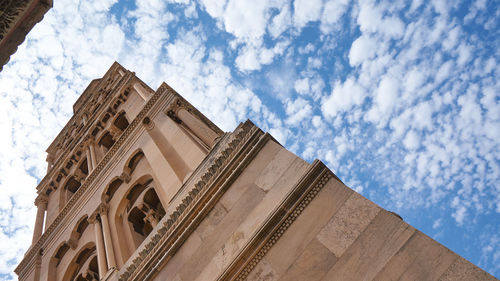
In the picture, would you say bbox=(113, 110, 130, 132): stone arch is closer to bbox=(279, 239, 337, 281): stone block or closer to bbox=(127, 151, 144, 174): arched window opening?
bbox=(127, 151, 144, 174): arched window opening

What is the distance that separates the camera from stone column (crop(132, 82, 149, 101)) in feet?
71.8

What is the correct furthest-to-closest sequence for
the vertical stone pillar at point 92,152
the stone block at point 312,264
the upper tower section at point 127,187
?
the vertical stone pillar at point 92,152 < the upper tower section at point 127,187 < the stone block at point 312,264

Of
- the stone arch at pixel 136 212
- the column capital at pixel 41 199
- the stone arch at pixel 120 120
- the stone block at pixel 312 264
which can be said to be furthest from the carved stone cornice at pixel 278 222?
the column capital at pixel 41 199

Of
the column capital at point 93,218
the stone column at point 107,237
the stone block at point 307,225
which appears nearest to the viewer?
the stone block at point 307,225

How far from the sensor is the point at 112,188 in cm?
1698

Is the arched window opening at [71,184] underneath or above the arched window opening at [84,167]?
underneath

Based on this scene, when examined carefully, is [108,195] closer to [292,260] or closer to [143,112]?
[143,112]

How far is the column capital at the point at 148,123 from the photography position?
16.8 metres

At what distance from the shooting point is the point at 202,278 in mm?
7375

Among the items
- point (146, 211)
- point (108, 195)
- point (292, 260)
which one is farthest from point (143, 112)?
point (292, 260)

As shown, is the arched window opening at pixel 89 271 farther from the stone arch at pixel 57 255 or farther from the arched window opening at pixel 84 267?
the stone arch at pixel 57 255

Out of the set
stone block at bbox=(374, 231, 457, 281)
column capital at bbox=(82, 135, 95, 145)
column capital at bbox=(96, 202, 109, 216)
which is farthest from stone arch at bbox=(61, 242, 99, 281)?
stone block at bbox=(374, 231, 457, 281)

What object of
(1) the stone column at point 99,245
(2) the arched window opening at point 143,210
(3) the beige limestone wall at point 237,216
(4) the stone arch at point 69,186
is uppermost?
(3) the beige limestone wall at point 237,216

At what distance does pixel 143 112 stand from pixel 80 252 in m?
5.92
